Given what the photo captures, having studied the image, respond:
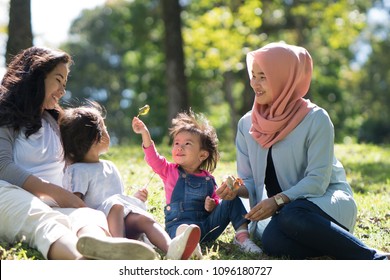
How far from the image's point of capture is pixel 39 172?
15.4 ft

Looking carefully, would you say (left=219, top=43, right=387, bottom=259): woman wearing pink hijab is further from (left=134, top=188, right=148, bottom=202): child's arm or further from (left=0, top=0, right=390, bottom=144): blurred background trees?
(left=0, top=0, right=390, bottom=144): blurred background trees

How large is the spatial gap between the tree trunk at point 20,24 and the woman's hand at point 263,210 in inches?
248

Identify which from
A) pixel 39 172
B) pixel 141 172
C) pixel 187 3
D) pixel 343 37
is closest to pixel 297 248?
pixel 39 172

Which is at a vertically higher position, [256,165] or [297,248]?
[256,165]

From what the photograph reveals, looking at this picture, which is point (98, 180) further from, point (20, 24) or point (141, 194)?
point (20, 24)

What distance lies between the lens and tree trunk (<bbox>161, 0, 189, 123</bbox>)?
13.9 meters

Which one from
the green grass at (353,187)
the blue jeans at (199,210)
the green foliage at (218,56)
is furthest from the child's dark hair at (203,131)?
the green foliage at (218,56)

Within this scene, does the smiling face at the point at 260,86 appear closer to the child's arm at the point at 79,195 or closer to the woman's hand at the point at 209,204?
the woman's hand at the point at 209,204

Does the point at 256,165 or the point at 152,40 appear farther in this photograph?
the point at 152,40

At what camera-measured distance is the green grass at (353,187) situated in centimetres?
466
